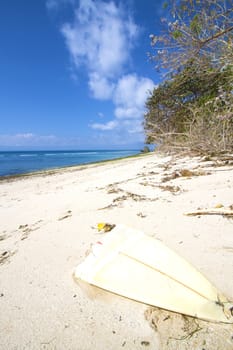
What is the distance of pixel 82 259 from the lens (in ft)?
6.38

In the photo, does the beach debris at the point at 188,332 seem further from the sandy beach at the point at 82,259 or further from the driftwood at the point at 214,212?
the driftwood at the point at 214,212

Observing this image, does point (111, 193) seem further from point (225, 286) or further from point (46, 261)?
point (225, 286)

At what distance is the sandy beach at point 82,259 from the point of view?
1.14m

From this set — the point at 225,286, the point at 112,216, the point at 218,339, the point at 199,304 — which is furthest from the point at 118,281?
the point at 112,216

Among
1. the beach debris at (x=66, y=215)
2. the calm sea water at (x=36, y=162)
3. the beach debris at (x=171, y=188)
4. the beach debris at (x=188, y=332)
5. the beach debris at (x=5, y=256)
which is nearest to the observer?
the beach debris at (x=188, y=332)

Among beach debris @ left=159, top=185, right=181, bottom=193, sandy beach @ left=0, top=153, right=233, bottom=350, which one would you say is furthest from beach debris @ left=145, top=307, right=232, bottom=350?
beach debris @ left=159, top=185, right=181, bottom=193

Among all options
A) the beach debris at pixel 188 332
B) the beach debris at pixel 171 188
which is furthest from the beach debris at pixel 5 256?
the beach debris at pixel 171 188

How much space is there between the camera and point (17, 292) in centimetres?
161

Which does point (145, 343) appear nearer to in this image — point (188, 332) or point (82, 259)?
point (188, 332)

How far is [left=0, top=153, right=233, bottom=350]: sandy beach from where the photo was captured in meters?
1.14

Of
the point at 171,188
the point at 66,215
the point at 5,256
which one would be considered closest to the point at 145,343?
the point at 5,256

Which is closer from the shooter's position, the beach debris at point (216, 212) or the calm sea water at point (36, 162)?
the beach debris at point (216, 212)

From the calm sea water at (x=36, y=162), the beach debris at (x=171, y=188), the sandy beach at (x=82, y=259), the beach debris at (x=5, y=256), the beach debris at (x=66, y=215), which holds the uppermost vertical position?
the beach debris at (x=171, y=188)

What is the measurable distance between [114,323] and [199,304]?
529mm
